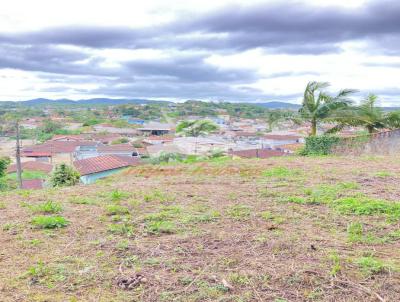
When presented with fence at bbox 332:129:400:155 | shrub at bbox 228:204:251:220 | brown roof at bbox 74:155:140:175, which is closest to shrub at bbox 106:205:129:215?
shrub at bbox 228:204:251:220

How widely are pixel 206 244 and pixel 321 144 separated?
371 inches

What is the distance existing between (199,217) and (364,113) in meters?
11.3

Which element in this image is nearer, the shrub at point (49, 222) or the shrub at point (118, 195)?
the shrub at point (49, 222)

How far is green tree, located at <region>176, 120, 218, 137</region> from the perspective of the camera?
1708 cm

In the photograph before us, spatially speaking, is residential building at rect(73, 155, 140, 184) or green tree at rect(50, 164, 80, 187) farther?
residential building at rect(73, 155, 140, 184)

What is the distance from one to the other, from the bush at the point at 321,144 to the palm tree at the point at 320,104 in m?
1.47

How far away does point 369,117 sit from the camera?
1352cm

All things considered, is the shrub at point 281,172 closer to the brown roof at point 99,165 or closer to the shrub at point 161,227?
the shrub at point 161,227

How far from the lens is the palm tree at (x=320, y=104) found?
13227mm

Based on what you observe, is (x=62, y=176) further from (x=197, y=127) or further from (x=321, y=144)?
(x=197, y=127)

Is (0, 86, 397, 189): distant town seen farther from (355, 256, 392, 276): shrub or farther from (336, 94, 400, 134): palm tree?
(355, 256, 392, 276): shrub

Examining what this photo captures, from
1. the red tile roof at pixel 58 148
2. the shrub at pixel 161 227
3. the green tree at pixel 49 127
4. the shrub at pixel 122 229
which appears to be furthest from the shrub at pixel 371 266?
the green tree at pixel 49 127

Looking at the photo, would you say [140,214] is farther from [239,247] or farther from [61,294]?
[61,294]

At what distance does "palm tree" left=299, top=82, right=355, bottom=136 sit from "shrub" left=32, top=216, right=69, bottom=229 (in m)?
10.9
